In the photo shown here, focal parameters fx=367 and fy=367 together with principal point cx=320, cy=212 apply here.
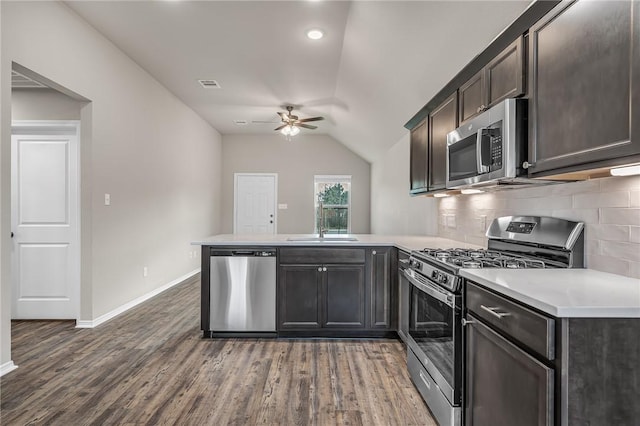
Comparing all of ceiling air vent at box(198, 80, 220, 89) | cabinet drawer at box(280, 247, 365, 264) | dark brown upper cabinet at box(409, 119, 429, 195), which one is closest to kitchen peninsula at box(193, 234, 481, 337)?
cabinet drawer at box(280, 247, 365, 264)

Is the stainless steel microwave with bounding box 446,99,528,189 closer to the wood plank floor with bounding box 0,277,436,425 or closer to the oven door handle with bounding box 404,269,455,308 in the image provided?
the oven door handle with bounding box 404,269,455,308

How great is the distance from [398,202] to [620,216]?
13.6 ft

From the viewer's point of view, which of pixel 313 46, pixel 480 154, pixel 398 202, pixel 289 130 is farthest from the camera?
pixel 289 130

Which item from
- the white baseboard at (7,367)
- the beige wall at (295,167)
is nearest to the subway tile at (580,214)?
the white baseboard at (7,367)

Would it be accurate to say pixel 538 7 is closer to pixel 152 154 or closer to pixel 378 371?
pixel 378 371

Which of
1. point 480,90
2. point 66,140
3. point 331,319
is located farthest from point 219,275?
point 480,90

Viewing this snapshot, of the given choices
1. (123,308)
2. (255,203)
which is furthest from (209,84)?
(255,203)

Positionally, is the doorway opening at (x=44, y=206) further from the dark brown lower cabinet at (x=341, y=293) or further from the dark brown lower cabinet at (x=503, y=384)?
the dark brown lower cabinet at (x=503, y=384)

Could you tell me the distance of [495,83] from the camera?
2014mm

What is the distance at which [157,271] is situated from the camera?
5121 millimetres

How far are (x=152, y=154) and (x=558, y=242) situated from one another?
15.6ft

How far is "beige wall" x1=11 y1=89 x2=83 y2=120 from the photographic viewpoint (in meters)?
3.80

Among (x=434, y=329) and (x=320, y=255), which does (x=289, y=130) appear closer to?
(x=320, y=255)

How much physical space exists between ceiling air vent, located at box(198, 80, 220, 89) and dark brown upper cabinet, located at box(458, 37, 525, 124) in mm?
3640
